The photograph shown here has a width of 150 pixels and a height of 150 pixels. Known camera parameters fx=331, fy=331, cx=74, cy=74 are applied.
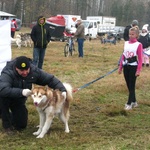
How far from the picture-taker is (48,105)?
470 centimetres

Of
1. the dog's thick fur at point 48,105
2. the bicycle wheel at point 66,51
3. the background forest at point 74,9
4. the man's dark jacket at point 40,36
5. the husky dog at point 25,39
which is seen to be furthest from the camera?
the background forest at point 74,9

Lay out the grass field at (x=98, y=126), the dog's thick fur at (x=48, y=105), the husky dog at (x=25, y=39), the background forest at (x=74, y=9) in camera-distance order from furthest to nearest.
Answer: the background forest at (x=74, y=9) < the husky dog at (x=25, y=39) < the grass field at (x=98, y=126) < the dog's thick fur at (x=48, y=105)

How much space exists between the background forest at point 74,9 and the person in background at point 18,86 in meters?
42.1

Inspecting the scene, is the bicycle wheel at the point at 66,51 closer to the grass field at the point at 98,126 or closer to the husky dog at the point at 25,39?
the husky dog at the point at 25,39

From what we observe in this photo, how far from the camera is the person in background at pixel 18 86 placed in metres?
4.59

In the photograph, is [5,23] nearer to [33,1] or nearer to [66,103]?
[66,103]

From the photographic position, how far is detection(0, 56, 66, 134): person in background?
459 centimetres

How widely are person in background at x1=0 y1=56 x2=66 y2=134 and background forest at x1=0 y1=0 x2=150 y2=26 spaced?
42060 mm

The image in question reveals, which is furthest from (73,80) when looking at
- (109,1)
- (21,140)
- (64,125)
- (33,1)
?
(109,1)

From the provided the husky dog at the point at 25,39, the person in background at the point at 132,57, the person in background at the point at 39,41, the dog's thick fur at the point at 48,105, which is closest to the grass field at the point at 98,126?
the dog's thick fur at the point at 48,105

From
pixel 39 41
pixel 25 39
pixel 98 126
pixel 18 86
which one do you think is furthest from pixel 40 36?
pixel 25 39

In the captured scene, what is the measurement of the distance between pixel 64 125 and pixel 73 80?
4666 mm

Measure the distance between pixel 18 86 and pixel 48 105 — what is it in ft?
1.79

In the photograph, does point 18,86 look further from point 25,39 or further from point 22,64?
point 25,39
